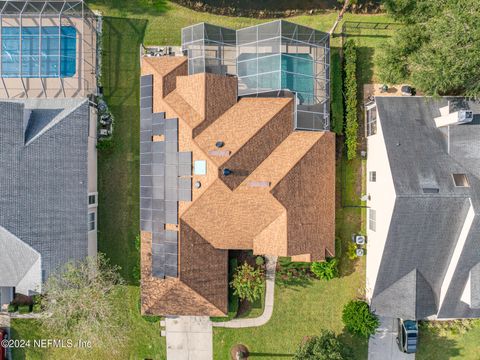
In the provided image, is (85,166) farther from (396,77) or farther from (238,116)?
(396,77)

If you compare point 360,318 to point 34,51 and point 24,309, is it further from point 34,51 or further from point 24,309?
point 34,51

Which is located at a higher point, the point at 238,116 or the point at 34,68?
the point at 34,68

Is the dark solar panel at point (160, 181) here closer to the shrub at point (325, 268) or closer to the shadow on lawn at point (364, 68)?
the shrub at point (325, 268)

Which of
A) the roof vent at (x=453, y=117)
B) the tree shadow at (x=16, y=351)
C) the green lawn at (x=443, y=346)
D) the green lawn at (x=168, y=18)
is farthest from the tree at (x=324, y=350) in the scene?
the green lawn at (x=168, y=18)

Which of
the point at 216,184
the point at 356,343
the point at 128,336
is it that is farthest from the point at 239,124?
the point at 356,343

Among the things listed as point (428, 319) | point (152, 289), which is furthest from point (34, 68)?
point (428, 319)
